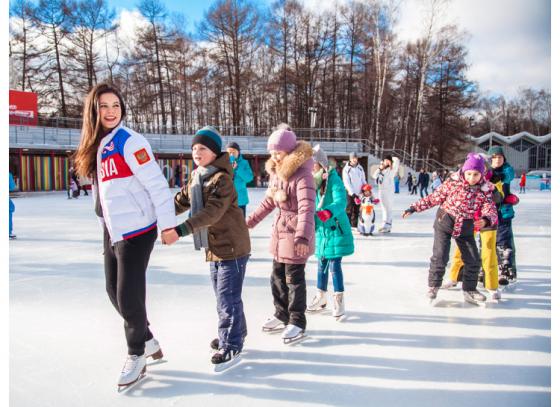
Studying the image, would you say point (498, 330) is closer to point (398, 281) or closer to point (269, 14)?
point (398, 281)

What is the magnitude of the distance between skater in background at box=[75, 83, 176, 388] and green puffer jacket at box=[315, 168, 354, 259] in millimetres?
1278

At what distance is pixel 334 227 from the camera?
3105 mm

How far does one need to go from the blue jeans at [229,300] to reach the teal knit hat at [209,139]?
61cm

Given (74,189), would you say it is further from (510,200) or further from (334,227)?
(510,200)

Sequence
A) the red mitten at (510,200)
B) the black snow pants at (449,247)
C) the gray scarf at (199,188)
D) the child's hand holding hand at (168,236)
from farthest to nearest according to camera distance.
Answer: the red mitten at (510,200)
the black snow pants at (449,247)
the gray scarf at (199,188)
the child's hand holding hand at (168,236)

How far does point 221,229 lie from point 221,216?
122mm

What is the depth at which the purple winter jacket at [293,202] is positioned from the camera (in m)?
2.59

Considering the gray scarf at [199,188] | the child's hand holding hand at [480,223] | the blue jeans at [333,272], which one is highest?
the gray scarf at [199,188]

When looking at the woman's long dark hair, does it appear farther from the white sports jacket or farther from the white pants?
the white pants

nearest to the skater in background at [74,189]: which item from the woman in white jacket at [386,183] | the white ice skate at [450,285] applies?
the woman in white jacket at [386,183]

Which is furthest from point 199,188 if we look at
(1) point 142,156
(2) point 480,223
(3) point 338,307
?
(2) point 480,223

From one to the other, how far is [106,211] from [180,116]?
30.1 m

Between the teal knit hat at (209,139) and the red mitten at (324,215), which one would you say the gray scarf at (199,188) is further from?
the red mitten at (324,215)

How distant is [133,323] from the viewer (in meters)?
2.18
